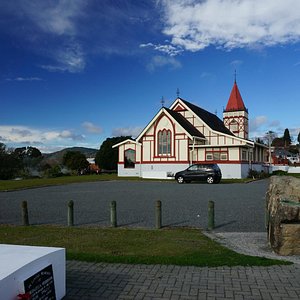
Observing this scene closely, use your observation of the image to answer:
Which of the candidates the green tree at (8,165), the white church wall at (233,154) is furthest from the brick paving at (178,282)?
the green tree at (8,165)

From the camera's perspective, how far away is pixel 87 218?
39.9 feet

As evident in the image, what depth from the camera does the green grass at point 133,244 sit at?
666cm

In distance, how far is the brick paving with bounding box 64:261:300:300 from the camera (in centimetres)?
494

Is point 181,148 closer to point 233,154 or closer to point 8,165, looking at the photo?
point 233,154

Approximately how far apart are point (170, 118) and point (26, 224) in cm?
3353

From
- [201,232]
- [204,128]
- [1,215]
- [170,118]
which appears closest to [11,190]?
[1,215]

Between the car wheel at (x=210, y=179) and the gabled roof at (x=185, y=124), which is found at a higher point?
the gabled roof at (x=185, y=124)

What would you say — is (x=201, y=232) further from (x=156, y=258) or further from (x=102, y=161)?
(x=102, y=161)

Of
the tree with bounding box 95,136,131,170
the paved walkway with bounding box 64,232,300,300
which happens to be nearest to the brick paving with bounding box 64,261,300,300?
the paved walkway with bounding box 64,232,300,300

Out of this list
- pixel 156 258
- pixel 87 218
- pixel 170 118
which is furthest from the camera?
pixel 170 118

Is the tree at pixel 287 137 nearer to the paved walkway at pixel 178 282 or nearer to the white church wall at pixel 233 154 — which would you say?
the white church wall at pixel 233 154

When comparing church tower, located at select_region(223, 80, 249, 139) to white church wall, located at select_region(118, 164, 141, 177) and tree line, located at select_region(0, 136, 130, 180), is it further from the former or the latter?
tree line, located at select_region(0, 136, 130, 180)

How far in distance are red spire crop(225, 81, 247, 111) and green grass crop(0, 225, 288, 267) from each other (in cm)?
5069

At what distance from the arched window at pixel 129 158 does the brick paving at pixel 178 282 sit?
1587 inches
